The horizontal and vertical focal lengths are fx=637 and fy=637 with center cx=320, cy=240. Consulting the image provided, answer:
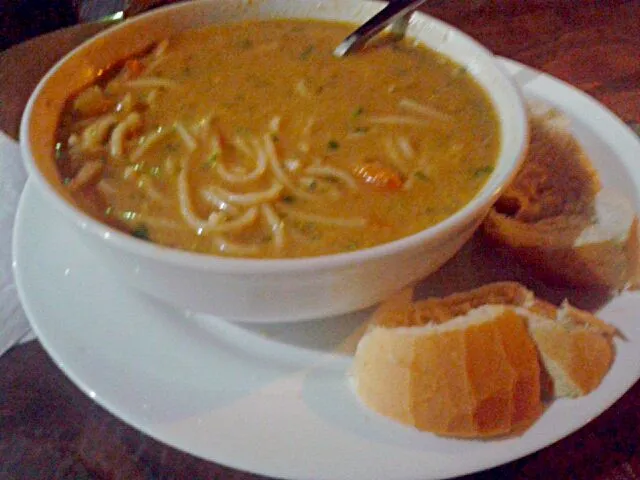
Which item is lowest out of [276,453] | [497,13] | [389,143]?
[497,13]

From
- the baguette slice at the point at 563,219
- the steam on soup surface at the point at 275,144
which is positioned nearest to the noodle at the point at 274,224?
the steam on soup surface at the point at 275,144

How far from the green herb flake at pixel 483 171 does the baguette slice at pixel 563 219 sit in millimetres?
174

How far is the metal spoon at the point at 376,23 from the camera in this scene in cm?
210

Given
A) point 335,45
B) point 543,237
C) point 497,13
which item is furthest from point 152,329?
point 497,13

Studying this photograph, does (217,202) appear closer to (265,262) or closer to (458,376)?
(265,262)

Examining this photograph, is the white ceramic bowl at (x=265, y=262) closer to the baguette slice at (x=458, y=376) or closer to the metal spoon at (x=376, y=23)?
the baguette slice at (x=458, y=376)

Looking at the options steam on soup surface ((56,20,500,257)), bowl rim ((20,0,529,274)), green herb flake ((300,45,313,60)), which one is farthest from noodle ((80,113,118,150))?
green herb flake ((300,45,313,60))

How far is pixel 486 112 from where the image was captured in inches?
71.7

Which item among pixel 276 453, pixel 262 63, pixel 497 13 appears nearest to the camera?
pixel 276 453

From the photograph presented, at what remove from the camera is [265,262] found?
3.96 ft

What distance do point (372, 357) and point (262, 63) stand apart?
1.12 metres

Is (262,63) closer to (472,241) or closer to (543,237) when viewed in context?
(472,241)

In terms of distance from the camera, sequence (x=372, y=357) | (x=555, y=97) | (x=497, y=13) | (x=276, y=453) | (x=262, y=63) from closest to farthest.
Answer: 1. (x=276, y=453)
2. (x=372, y=357)
3. (x=262, y=63)
4. (x=555, y=97)
5. (x=497, y=13)

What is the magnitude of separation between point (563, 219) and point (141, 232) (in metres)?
1.15
